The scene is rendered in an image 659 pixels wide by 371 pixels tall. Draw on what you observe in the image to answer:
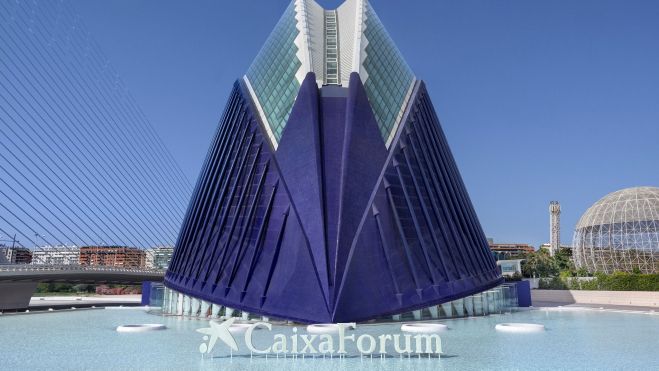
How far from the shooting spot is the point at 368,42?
138 ft

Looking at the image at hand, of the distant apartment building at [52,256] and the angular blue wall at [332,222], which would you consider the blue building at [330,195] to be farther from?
the distant apartment building at [52,256]

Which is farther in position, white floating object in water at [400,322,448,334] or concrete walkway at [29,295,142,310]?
concrete walkway at [29,295,142,310]

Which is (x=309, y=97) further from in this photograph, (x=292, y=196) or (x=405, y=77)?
(x=405, y=77)

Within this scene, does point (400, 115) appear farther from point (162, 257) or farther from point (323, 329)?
point (162, 257)

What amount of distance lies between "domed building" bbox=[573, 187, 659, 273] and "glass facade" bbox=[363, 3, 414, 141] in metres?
41.8

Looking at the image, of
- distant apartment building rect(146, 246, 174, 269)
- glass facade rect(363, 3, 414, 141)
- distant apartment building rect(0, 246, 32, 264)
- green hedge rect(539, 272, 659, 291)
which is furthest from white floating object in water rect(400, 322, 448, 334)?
distant apartment building rect(146, 246, 174, 269)

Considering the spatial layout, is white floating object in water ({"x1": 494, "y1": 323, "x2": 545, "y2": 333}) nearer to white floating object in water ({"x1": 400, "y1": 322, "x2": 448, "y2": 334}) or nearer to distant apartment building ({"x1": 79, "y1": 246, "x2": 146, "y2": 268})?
white floating object in water ({"x1": 400, "y1": 322, "x2": 448, "y2": 334})

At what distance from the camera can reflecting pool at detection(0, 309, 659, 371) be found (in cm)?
1689

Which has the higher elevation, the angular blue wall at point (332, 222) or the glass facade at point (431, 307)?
the angular blue wall at point (332, 222)

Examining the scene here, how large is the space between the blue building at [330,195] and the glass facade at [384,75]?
0.42 feet

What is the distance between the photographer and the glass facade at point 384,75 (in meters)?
38.2

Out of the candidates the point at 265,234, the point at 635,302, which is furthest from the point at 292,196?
the point at 635,302

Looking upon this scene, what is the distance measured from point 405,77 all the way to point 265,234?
1949 cm

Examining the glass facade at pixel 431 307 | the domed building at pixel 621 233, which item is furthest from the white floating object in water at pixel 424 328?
the domed building at pixel 621 233
